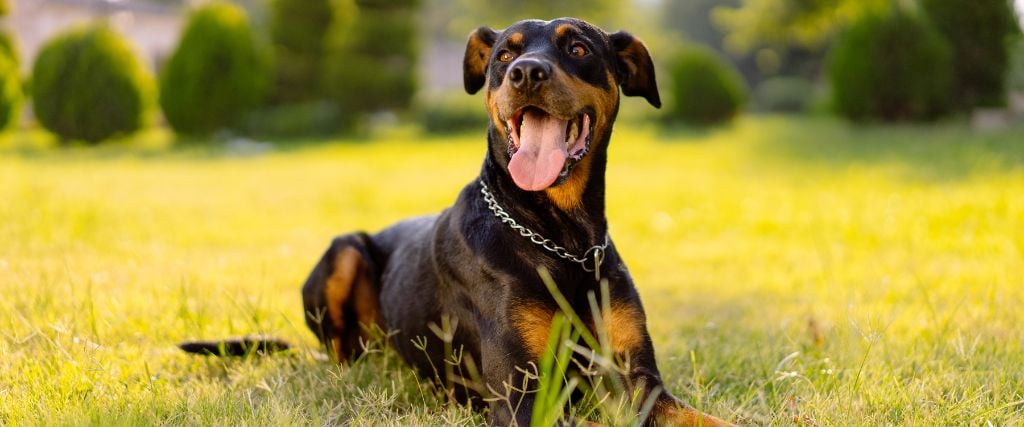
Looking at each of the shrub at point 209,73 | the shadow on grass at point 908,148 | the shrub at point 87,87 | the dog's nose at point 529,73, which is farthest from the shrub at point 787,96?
the dog's nose at point 529,73

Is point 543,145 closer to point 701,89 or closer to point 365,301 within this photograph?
point 365,301

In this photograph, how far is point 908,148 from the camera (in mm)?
12711

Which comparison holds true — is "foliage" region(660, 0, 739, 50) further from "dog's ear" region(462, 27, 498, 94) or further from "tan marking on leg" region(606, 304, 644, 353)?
"tan marking on leg" region(606, 304, 644, 353)

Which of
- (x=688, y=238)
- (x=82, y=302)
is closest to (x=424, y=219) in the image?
(x=82, y=302)

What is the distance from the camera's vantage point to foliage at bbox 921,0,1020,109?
49.6ft

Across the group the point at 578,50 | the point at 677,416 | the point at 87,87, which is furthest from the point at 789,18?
the point at 677,416

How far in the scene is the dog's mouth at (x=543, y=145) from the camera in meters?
2.97

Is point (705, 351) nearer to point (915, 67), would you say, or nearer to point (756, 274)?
point (756, 274)

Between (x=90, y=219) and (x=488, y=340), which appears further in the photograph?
(x=90, y=219)

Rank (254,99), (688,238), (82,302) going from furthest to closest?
(254,99) → (688,238) → (82,302)

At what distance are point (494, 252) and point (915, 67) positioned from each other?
578 inches

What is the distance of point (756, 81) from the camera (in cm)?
4212

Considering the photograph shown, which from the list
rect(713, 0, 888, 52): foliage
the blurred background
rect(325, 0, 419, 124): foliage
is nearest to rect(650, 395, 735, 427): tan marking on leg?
the blurred background

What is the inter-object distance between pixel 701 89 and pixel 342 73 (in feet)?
26.7
